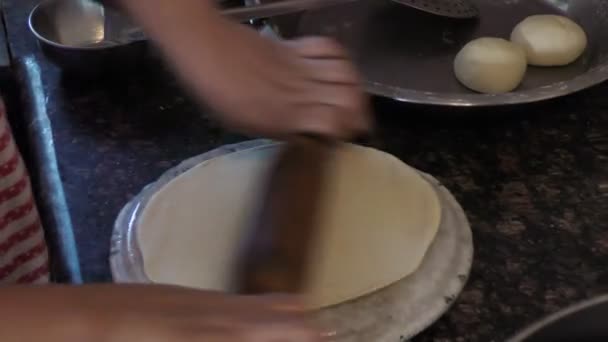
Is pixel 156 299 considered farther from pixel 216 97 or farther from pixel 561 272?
pixel 561 272

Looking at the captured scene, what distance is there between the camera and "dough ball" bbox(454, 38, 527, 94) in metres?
0.78

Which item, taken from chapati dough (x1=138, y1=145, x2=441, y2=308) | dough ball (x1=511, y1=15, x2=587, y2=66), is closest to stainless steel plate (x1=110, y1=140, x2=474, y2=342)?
chapati dough (x1=138, y1=145, x2=441, y2=308)

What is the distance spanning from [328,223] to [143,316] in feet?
0.75

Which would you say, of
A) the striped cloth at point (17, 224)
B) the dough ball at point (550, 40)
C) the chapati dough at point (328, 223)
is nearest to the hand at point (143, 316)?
the chapati dough at point (328, 223)

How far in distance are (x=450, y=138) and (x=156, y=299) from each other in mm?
417

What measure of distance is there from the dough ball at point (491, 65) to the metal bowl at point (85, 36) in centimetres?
29

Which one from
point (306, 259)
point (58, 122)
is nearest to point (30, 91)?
point (58, 122)

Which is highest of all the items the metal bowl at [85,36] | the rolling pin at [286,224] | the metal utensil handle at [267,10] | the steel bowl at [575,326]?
the rolling pin at [286,224]

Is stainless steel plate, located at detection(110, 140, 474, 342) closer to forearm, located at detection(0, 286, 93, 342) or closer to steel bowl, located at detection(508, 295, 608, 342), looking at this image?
steel bowl, located at detection(508, 295, 608, 342)

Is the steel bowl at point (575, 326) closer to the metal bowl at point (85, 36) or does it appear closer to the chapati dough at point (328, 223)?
the chapati dough at point (328, 223)

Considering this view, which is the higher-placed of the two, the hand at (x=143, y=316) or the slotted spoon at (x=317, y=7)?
the hand at (x=143, y=316)

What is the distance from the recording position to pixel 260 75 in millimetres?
553

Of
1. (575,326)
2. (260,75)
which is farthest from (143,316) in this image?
(575,326)

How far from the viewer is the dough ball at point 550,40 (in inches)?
32.3
